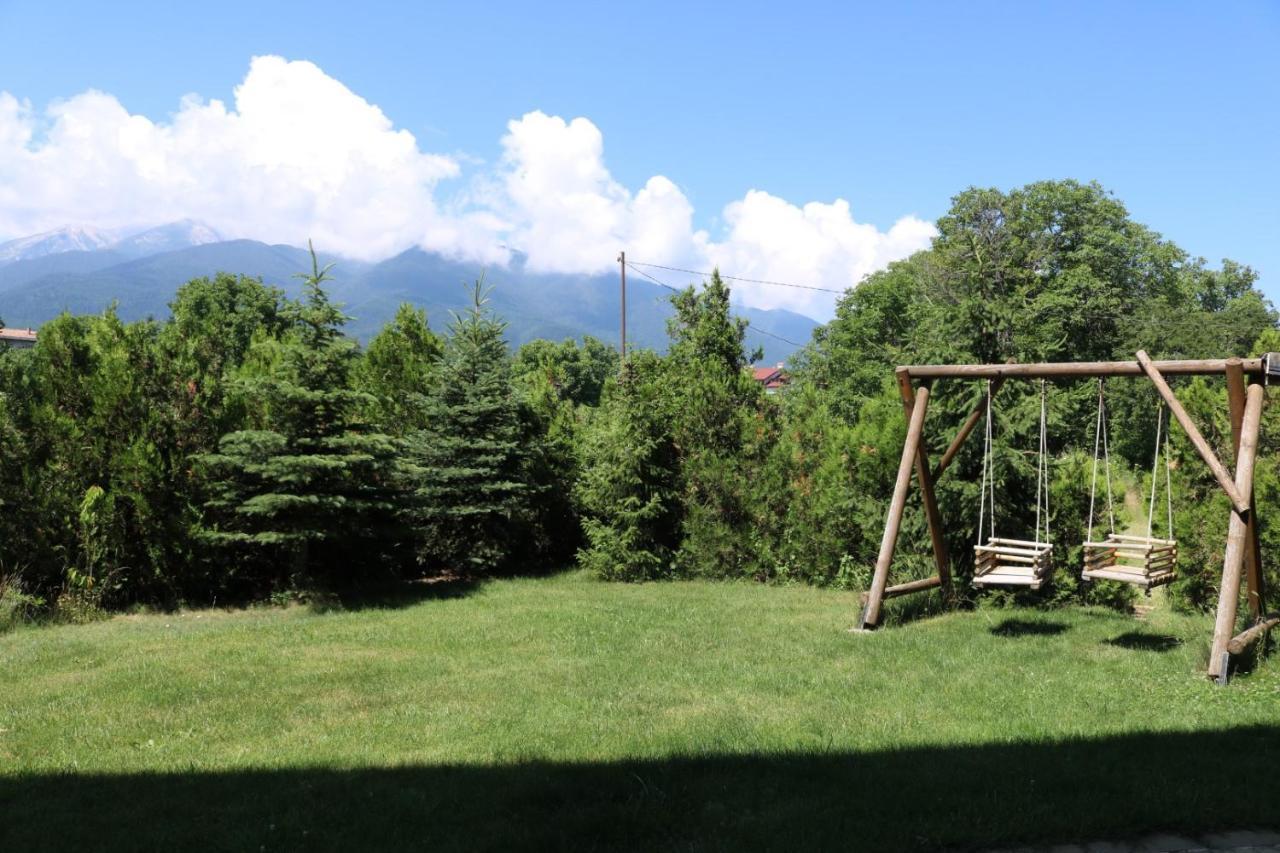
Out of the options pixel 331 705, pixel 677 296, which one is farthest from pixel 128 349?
pixel 677 296

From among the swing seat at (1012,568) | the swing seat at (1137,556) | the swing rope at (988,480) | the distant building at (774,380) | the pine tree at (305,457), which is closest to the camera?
the swing seat at (1137,556)

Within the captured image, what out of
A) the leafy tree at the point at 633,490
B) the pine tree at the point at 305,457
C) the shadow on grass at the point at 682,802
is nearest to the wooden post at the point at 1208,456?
the shadow on grass at the point at 682,802

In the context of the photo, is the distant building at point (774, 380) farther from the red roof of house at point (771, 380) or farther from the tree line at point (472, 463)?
the tree line at point (472, 463)

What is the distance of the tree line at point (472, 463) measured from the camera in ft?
39.1

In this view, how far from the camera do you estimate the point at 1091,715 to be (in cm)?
679

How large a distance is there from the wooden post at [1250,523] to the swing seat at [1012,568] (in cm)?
185

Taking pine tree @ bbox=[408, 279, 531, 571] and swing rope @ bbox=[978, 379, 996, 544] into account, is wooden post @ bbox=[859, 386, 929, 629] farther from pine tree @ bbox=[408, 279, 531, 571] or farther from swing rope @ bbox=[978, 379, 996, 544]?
pine tree @ bbox=[408, 279, 531, 571]

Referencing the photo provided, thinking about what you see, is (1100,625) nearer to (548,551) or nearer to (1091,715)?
(1091,715)

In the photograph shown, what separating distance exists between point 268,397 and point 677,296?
57.6ft

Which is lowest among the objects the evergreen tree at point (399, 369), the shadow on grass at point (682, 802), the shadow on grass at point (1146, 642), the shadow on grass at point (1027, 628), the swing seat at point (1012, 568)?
the shadow on grass at point (1027, 628)

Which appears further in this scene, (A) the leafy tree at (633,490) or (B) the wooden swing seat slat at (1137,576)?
(A) the leafy tree at (633,490)

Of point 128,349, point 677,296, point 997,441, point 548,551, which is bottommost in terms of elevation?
point 548,551

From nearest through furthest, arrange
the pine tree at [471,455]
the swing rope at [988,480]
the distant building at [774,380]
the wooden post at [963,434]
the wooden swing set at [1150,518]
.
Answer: the wooden swing set at [1150,518] → the swing rope at [988,480] → the wooden post at [963,434] → the pine tree at [471,455] → the distant building at [774,380]

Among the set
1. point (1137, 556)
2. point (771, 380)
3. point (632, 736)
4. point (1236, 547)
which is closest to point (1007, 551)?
point (1137, 556)
